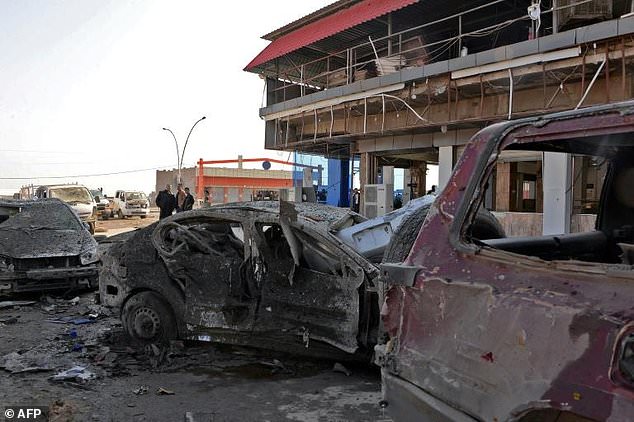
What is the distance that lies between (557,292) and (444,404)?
639 mm

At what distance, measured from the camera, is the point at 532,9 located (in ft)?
33.2

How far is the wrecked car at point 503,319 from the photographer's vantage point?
5.09 feet

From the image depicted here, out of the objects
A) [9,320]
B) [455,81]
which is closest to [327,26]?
[455,81]

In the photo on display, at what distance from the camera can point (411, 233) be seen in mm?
3133

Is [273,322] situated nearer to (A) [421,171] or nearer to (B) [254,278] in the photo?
(B) [254,278]

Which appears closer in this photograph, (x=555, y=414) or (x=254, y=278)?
(x=555, y=414)

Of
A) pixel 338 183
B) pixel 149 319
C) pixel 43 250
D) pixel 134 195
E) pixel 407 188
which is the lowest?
pixel 149 319

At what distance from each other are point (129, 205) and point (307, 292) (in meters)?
34.6

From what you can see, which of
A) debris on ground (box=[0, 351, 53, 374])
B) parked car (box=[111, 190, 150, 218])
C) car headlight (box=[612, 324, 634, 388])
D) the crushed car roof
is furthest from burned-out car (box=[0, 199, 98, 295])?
parked car (box=[111, 190, 150, 218])

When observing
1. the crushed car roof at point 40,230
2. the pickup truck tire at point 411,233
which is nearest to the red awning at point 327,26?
the crushed car roof at point 40,230

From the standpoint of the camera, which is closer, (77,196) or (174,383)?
(174,383)

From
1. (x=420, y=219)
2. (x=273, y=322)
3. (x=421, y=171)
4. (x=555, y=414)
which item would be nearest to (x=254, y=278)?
(x=273, y=322)

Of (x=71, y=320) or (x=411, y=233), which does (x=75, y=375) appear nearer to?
(x=71, y=320)

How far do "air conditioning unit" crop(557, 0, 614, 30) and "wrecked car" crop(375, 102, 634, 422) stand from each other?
8782 mm
